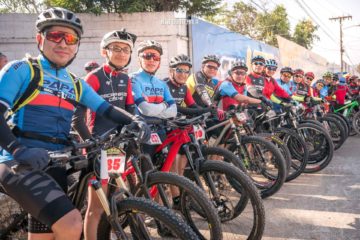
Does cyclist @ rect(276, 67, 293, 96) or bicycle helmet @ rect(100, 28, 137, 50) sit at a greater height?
bicycle helmet @ rect(100, 28, 137, 50)

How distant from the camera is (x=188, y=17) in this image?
10156 mm

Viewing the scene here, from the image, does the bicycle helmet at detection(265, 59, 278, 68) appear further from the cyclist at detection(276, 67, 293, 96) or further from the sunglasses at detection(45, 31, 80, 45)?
the sunglasses at detection(45, 31, 80, 45)

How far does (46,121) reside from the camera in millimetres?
2393

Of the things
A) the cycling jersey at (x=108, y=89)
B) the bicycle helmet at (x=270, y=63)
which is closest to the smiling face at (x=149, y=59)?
the cycling jersey at (x=108, y=89)

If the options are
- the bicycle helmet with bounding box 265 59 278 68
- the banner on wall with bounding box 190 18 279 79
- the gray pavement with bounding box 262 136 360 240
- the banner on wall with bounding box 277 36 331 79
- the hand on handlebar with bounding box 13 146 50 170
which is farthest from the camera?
the banner on wall with bounding box 277 36 331 79

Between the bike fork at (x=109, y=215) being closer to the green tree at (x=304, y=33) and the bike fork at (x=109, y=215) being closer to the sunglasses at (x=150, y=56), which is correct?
the sunglasses at (x=150, y=56)

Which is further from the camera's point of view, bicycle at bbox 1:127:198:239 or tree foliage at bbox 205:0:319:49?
tree foliage at bbox 205:0:319:49

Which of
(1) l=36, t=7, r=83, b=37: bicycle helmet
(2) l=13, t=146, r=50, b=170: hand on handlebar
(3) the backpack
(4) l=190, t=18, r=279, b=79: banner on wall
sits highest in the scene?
(4) l=190, t=18, r=279, b=79: banner on wall

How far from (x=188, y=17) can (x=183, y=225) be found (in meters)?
8.96

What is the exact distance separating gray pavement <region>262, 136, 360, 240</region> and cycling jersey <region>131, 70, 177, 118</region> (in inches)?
68.7

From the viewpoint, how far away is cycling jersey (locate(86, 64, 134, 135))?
11.2ft

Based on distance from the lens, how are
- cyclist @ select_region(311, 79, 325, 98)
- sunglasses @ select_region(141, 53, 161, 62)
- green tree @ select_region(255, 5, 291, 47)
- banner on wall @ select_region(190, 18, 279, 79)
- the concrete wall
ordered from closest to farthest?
sunglasses @ select_region(141, 53, 161, 62)
cyclist @ select_region(311, 79, 325, 98)
banner on wall @ select_region(190, 18, 279, 79)
the concrete wall
green tree @ select_region(255, 5, 291, 47)

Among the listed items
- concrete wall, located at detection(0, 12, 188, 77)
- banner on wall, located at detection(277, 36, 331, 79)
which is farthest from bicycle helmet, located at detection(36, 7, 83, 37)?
banner on wall, located at detection(277, 36, 331, 79)

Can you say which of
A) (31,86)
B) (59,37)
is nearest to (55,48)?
(59,37)
